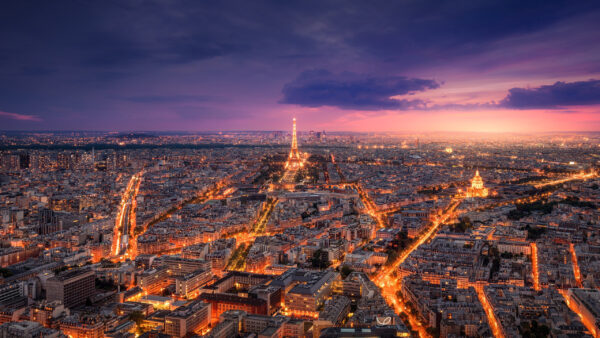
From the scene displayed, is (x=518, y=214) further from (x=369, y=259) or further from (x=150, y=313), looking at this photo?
(x=150, y=313)

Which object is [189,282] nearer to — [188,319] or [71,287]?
[188,319]

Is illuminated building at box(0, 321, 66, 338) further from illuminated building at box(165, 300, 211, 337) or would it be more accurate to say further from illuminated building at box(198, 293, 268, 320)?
illuminated building at box(198, 293, 268, 320)

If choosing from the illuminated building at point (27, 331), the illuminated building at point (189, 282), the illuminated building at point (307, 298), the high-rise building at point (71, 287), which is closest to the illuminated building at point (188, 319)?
the illuminated building at point (189, 282)

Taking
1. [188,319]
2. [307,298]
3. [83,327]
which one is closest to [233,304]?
[188,319]

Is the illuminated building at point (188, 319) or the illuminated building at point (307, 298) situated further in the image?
the illuminated building at point (307, 298)

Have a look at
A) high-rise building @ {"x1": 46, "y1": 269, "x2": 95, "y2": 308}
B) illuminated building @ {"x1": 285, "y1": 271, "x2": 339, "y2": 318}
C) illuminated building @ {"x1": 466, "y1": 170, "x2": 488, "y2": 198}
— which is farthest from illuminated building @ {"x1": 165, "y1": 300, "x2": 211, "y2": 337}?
illuminated building @ {"x1": 466, "y1": 170, "x2": 488, "y2": 198}

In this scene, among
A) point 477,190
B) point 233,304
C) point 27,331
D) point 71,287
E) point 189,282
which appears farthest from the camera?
point 477,190

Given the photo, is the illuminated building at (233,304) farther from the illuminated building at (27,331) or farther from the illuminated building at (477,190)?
the illuminated building at (477,190)

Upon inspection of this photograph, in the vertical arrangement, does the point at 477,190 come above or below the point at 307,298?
above
